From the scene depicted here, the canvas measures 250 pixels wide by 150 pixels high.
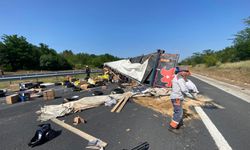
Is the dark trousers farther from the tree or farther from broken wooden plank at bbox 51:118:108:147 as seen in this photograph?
the tree

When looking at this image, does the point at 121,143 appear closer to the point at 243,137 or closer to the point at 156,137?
the point at 156,137

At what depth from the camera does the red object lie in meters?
10.1

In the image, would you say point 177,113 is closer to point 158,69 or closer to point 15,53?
point 158,69

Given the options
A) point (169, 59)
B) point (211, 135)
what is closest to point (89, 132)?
point (211, 135)

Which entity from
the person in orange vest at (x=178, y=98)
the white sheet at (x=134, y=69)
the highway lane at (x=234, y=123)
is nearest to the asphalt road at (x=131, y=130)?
the highway lane at (x=234, y=123)

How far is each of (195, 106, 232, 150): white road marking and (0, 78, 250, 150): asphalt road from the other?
10 cm

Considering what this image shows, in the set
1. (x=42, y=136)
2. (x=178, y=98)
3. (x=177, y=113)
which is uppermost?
(x=178, y=98)

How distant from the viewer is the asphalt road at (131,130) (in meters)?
3.38

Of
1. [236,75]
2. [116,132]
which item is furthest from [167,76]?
[236,75]

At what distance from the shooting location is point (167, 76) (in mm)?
10180

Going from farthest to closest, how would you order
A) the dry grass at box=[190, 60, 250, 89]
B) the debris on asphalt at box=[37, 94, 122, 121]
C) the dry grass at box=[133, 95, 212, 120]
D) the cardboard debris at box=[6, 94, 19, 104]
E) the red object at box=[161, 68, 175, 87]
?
the dry grass at box=[190, 60, 250, 89], the red object at box=[161, 68, 175, 87], the cardboard debris at box=[6, 94, 19, 104], the dry grass at box=[133, 95, 212, 120], the debris on asphalt at box=[37, 94, 122, 121]

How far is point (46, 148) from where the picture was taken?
3.26 meters

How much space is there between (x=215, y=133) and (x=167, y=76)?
641 cm

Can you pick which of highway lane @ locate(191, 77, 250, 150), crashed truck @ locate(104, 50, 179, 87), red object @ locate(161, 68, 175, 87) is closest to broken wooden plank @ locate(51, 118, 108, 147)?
highway lane @ locate(191, 77, 250, 150)
